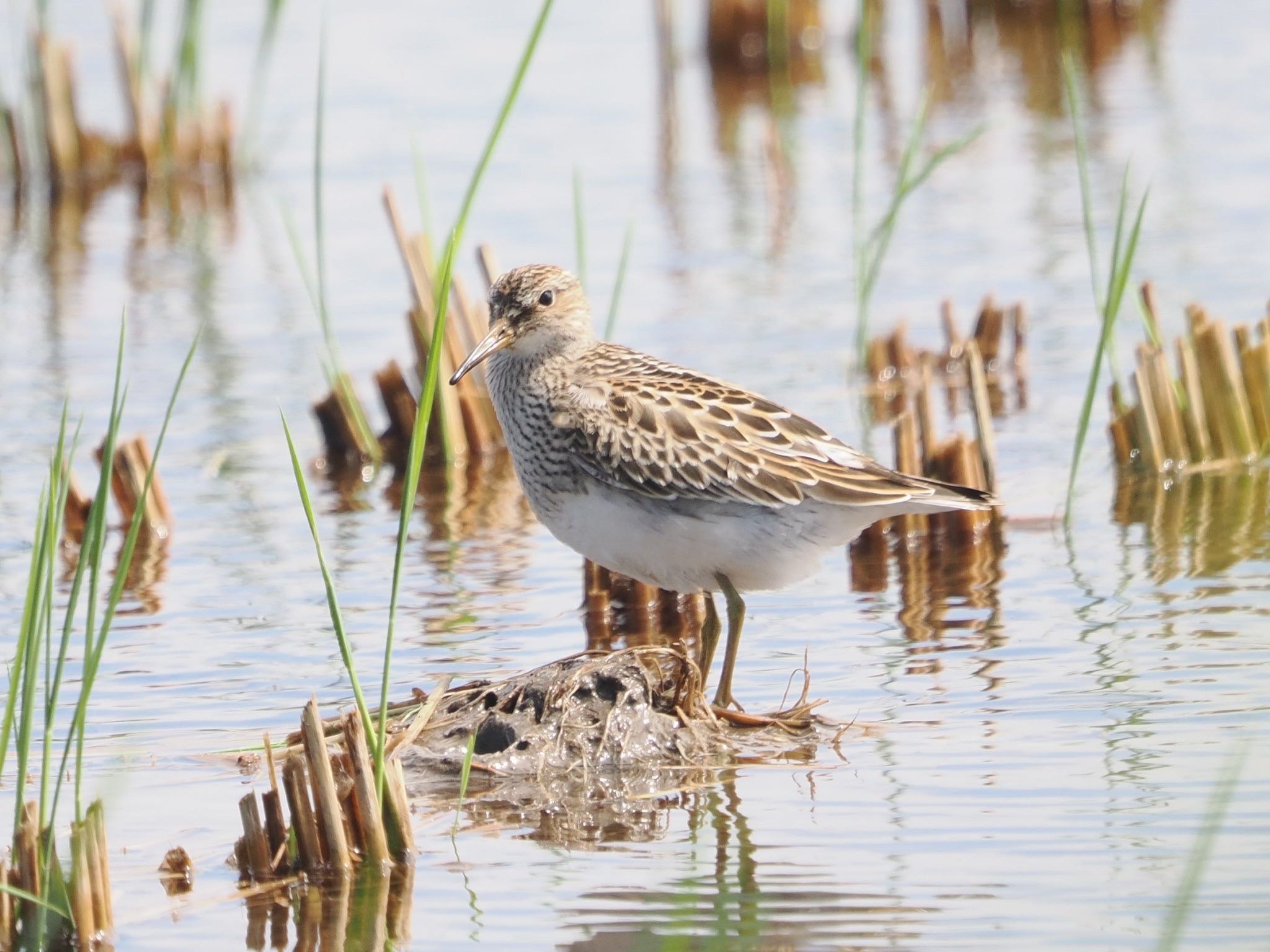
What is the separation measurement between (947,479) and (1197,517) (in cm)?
113

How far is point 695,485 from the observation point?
6633 mm

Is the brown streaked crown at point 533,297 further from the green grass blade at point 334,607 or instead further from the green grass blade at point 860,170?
the green grass blade at point 860,170

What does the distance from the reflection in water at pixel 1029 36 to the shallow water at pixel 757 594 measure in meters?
0.20

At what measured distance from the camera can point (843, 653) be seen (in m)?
7.43

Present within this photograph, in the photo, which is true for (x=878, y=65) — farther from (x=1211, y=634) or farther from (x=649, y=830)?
(x=649, y=830)

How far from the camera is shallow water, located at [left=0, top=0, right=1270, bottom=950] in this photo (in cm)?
546

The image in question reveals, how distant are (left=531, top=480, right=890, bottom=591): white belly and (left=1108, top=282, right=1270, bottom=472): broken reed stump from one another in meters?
3.01

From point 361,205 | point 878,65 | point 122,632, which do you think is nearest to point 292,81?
point 361,205

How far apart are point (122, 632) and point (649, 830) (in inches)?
115

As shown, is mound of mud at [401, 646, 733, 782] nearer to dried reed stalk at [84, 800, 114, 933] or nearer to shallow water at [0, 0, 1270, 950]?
shallow water at [0, 0, 1270, 950]

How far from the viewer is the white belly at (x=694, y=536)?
659cm

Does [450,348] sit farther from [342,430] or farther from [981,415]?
[981,415]

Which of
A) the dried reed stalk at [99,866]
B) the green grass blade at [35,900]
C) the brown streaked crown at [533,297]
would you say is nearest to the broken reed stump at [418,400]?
the brown streaked crown at [533,297]

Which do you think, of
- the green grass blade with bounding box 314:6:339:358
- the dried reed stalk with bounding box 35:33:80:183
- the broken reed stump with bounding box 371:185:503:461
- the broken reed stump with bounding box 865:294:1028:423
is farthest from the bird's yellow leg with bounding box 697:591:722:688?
the dried reed stalk with bounding box 35:33:80:183
